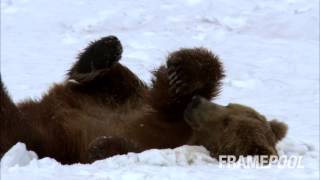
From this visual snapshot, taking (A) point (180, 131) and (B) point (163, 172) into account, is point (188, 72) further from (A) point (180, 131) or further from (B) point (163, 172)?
(B) point (163, 172)

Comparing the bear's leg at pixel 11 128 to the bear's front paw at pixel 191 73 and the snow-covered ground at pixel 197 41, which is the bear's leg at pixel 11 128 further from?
the snow-covered ground at pixel 197 41

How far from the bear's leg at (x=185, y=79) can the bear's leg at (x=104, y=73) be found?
583 mm

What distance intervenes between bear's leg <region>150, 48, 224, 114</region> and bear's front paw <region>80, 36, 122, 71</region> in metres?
0.55

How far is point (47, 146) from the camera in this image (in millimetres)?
4207

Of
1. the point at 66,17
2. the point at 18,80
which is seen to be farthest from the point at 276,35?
the point at 18,80

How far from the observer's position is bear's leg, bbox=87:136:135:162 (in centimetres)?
392

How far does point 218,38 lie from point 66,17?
2331 mm

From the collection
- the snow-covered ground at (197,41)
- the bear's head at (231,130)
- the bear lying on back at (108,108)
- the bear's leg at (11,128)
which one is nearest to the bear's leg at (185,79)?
the bear lying on back at (108,108)

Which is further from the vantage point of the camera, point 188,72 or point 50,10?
point 50,10

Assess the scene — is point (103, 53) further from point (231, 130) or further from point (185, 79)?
point (231, 130)

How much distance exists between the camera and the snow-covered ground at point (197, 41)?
763 centimetres

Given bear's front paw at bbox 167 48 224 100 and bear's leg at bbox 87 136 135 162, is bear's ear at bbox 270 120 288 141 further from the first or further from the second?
bear's leg at bbox 87 136 135 162

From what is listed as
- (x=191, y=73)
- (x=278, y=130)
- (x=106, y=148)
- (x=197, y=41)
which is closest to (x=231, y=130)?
(x=278, y=130)

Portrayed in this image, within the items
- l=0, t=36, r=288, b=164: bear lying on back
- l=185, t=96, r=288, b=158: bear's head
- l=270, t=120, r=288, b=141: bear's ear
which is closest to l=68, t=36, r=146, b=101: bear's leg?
l=0, t=36, r=288, b=164: bear lying on back
